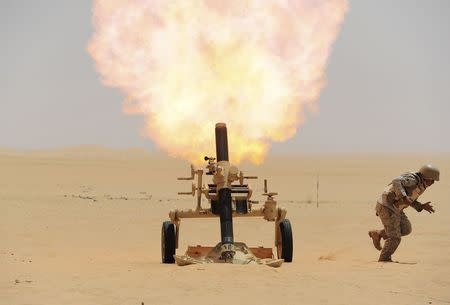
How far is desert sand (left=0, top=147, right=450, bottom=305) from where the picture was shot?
31.0 ft

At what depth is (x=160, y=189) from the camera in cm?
3997

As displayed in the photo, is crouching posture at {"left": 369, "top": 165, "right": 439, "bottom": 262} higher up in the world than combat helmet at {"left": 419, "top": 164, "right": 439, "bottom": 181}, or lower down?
lower down

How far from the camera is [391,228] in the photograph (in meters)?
14.0

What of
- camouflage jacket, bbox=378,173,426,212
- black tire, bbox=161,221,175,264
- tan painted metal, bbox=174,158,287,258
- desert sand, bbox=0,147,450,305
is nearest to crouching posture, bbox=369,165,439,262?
camouflage jacket, bbox=378,173,426,212

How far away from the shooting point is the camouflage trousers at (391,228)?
Answer: 45.4 ft

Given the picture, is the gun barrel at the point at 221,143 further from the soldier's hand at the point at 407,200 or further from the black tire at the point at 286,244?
the soldier's hand at the point at 407,200

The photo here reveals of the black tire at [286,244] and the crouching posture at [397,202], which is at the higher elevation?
the crouching posture at [397,202]

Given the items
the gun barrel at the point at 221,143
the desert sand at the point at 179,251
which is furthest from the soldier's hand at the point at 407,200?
the gun barrel at the point at 221,143

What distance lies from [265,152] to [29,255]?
4.94m

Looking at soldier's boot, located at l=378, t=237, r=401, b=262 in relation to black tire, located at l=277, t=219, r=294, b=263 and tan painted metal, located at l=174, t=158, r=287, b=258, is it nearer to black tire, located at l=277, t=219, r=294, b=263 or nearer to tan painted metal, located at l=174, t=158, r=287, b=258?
black tire, located at l=277, t=219, r=294, b=263

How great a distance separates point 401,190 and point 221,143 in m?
3.20

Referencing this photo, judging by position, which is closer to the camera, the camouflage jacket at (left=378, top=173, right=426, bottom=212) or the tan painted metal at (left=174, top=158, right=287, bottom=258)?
the tan painted metal at (left=174, top=158, right=287, bottom=258)

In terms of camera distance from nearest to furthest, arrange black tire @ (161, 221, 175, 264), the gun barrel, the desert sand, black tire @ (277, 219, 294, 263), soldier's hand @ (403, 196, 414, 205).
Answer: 1. the desert sand
2. black tire @ (161, 221, 175, 264)
3. soldier's hand @ (403, 196, 414, 205)
4. black tire @ (277, 219, 294, 263)
5. the gun barrel

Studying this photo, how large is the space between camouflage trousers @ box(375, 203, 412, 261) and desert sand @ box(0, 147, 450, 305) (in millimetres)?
309
